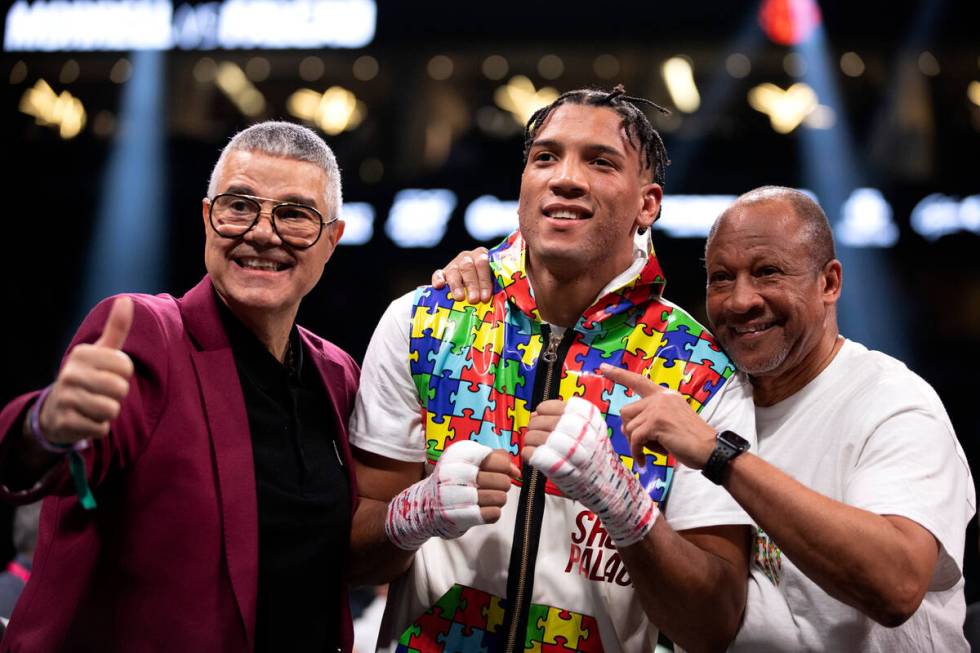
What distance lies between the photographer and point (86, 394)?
55.6 inches

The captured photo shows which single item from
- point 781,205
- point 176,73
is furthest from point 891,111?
point 781,205

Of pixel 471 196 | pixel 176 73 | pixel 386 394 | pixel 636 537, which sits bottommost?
pixel 636 537

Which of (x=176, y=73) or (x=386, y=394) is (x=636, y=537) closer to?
(x=386, y=394)

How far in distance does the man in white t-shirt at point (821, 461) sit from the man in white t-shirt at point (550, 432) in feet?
0.30

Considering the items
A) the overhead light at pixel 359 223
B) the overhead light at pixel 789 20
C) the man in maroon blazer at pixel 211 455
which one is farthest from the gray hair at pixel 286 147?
the overhead light at pixel 789 20

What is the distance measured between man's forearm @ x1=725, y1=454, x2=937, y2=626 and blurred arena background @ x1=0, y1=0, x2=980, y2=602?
20.2 ft

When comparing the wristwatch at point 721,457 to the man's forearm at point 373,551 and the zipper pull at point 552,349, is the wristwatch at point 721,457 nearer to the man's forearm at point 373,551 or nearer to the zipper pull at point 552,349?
the zipper pull at point 552,349

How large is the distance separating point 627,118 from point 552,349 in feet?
1.76

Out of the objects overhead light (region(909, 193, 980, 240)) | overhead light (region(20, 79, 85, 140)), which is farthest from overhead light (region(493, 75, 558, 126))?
overhead light (region(20, 79, 85, 140))

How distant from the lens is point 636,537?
1.73 meters

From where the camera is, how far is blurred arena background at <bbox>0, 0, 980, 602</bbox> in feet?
25.9

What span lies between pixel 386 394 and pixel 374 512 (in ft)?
0.83

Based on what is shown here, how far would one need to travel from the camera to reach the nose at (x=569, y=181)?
6.72ft

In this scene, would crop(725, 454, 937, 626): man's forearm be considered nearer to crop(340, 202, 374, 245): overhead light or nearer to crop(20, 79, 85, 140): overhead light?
crop(340, 202, 374, 245): overhead light
